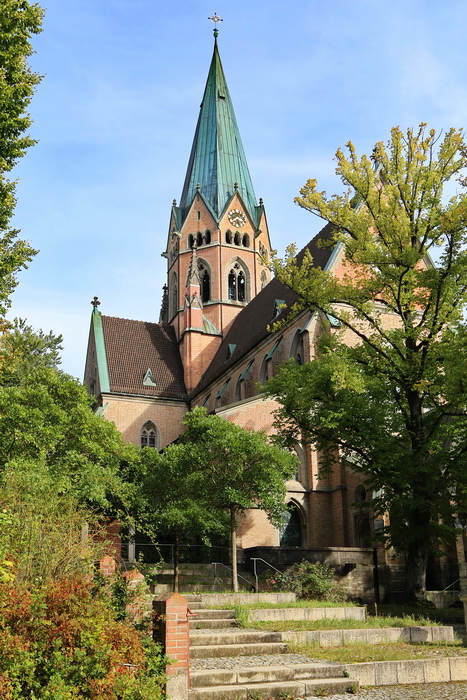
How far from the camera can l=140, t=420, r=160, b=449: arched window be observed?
138 ft

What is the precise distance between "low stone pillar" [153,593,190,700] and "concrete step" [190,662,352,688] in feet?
2.12

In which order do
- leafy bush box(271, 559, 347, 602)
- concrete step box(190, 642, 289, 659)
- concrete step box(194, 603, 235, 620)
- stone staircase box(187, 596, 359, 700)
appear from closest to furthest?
1. stone staircase box(187, 596, 359, 700)
2. concrete step box(190, 642, 289, 659)
3. concrete step box(194, 603, 235, 620)
4. leafy bush box(271, 559, 347, 602)

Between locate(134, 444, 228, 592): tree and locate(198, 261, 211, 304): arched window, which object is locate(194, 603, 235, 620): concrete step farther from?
locate(198, 261, 211, 304): arched window

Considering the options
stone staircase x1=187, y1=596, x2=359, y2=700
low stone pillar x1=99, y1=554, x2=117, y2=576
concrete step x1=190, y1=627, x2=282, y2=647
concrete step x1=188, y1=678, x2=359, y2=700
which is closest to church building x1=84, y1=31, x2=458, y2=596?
concrete step x1=190, y1=627, x2=282, y2=647

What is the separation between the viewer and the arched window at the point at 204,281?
158 feet

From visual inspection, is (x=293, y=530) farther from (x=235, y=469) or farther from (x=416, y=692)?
(x=416, y=692)

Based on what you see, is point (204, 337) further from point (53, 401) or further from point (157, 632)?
point (157, 632)

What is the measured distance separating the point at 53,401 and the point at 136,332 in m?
26.3

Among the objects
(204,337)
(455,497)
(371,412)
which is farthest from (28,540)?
(204,337)

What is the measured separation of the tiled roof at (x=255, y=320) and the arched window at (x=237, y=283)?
92.0 inches

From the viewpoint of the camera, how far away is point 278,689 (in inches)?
331

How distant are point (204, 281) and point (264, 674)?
40.7 m

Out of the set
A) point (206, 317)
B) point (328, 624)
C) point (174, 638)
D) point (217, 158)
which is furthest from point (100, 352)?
point (174, 638)

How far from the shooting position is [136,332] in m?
48.1
